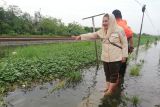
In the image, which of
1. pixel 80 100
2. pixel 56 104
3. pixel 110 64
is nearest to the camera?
pixel 56 104

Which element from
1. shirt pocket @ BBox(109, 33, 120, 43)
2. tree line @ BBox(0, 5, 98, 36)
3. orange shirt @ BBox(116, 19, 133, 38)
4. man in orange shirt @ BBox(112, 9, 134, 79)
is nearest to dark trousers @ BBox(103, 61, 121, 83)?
shirt pocket @ BBox(109, 33, 120, 43)

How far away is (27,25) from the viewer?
44969 millimetres

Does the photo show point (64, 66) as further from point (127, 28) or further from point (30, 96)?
point (30, 96)

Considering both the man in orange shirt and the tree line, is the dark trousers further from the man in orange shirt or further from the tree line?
the tree line

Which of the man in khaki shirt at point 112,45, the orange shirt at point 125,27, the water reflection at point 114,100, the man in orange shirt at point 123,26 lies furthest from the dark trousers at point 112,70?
the orange shirt at point 125,27

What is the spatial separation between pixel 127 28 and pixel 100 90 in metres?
2.12

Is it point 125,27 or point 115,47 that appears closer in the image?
point 115,47

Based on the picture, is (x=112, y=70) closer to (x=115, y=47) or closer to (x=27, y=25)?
(x=115, y=47)

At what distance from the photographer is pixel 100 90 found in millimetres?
7129

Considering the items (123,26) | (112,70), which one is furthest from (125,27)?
(112,70)

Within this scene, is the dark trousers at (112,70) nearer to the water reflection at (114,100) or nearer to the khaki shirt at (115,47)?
the khaki shirt at (115,47)

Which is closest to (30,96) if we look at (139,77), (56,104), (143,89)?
(56,104)

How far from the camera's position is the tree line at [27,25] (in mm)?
40872

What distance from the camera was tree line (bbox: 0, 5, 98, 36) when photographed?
40.9 meters
